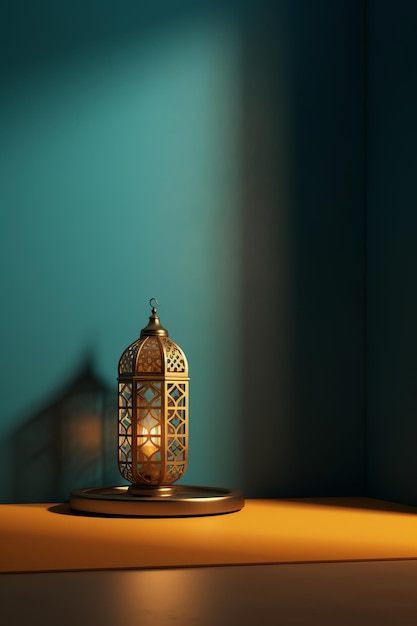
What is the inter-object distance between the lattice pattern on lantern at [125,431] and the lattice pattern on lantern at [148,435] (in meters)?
0.04

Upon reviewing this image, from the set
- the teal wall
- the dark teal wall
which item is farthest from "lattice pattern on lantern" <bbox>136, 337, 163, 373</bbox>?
the dark teal wall

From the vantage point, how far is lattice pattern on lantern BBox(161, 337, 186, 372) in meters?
2.79

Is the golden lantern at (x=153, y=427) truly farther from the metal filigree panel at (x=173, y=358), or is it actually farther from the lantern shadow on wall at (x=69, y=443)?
the lantern shadow on wall at (x=69, y=443)

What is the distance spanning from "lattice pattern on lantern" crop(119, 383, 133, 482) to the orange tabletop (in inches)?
8.0

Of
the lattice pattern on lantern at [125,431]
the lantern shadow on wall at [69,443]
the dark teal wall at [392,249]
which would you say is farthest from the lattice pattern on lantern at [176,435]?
the dark teal wall at [392,249]

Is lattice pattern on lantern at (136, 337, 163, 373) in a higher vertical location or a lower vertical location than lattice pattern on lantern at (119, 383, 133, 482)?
higher

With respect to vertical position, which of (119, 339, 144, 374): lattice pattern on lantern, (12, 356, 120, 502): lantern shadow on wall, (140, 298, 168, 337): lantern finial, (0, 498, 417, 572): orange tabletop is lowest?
(0, 498, 417, 572): orange tabletop

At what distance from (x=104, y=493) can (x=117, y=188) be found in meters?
0.93

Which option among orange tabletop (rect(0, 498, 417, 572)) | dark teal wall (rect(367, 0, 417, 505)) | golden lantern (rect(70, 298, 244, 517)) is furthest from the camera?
dark teal wall (rect(367, 0, 417, 505))

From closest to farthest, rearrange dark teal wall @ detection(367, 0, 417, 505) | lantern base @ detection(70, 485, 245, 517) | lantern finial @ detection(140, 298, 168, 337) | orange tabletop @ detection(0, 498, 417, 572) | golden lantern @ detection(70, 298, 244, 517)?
1. orange tabletop @ detection(0, 498, 417, 572)
2. lantern base @ detection(70, 485, 245, 517)
3. golden lantern @ detection(70, 298, 244, 517)
4. lantern finial @ detection(140, 298, 168, 337)
5. dark teal wall @ detection(367, 0, 417, 505)

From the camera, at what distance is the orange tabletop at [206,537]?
1.87m

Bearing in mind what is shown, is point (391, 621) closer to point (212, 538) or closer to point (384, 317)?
point (212, 538)

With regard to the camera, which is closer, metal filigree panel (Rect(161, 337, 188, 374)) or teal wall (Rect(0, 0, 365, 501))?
metal filigree panel (Rect(161, 337, 188, 374))

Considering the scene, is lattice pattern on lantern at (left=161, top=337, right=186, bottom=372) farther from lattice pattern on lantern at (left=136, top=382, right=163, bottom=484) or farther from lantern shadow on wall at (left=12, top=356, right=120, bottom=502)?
lantern shadow on wall at (left=12, top=356, right=120, bottom=502)
